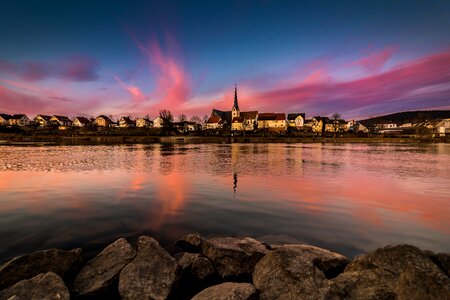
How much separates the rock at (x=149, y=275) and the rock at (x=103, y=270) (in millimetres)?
285

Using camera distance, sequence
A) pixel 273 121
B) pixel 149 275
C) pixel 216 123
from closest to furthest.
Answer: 1. pixel 149 275
2. pixel 273 121
3. pixel 216 123

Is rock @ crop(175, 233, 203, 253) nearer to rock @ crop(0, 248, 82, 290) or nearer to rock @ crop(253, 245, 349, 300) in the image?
rock @ crop(253, 245, 349, 300)

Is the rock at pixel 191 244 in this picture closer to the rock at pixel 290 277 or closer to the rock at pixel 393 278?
the rock at pixel 290 277

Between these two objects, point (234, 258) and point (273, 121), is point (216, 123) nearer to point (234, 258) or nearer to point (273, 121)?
point (273, 121)

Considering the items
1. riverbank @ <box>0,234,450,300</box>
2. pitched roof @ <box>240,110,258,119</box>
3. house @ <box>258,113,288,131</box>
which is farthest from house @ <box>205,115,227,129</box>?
riverbank @ <box>0,234,450,300</box>

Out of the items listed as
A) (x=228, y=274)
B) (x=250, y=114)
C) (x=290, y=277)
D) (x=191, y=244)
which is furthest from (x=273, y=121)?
(x=290, y=277)

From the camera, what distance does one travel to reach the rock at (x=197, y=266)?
23.7 ft

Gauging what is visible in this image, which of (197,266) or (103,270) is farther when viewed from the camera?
(197,266)

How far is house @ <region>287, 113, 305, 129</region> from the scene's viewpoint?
194 m

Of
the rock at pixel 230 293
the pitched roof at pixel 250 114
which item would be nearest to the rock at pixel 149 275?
the rock at pixel 230 293

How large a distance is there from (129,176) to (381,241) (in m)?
21.2

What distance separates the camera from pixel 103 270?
6.84m

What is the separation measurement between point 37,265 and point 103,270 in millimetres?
1717

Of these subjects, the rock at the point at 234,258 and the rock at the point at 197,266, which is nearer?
the rock at the point at 197,266
